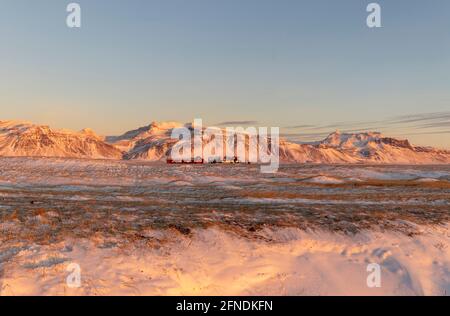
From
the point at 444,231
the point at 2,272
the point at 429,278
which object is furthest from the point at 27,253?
the point at 444,231

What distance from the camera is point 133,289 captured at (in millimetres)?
11273

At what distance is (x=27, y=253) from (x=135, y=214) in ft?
26.9
